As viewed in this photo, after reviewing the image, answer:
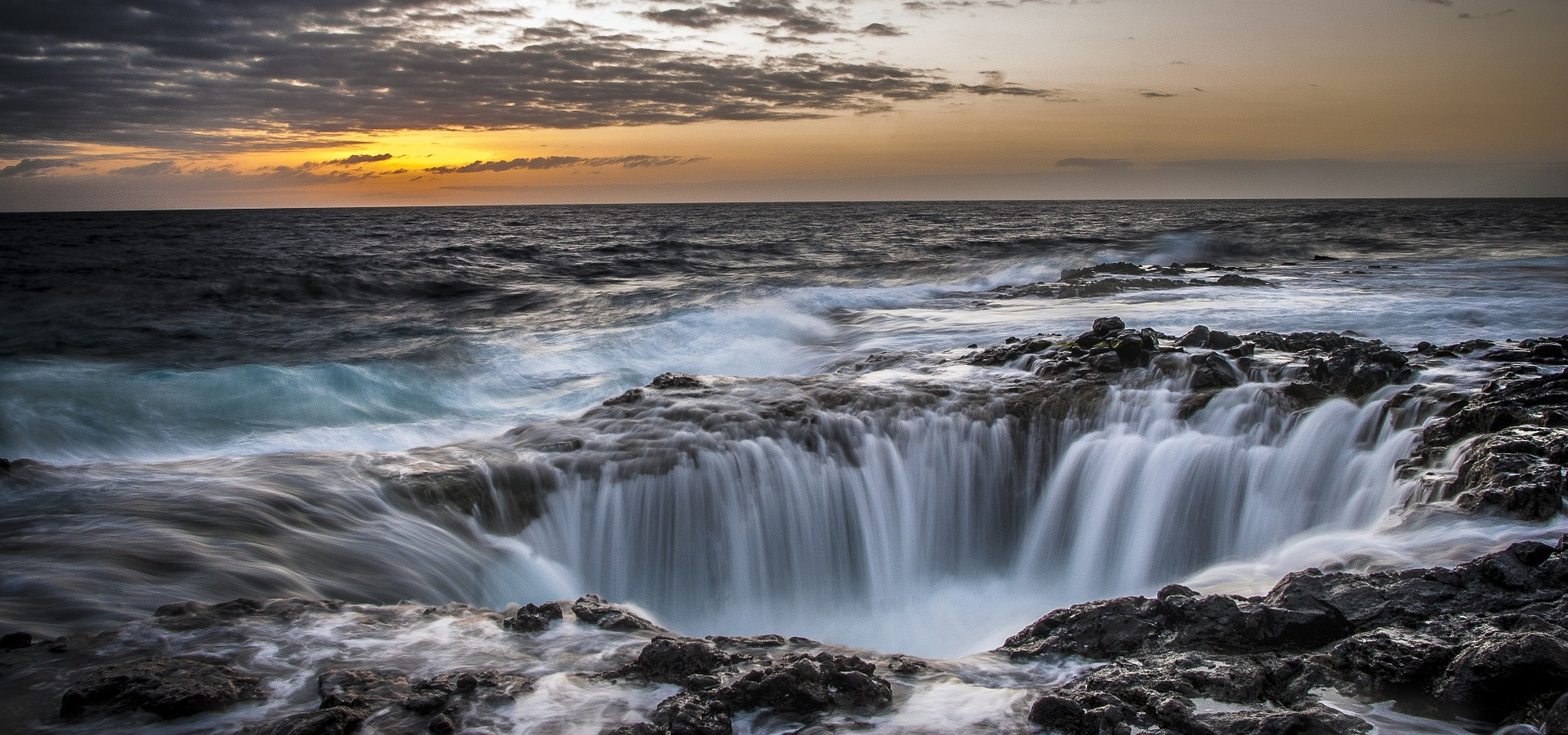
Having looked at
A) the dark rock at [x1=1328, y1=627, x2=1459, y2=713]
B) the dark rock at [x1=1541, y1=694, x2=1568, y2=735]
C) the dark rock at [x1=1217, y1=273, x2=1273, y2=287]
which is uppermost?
the dark rock at [x1=1217, y1=273, x2=1273, y2=287]

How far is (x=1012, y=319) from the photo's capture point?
15.3m

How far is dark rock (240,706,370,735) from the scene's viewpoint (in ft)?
9.96

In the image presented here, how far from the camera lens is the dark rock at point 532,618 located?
4230 mm

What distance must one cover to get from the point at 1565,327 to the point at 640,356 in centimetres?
1438

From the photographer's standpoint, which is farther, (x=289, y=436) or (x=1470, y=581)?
(x=289, y=436)

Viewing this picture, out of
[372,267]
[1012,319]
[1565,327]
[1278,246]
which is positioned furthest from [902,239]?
[1565,327]

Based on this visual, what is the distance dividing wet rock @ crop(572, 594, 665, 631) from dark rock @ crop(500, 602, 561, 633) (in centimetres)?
12

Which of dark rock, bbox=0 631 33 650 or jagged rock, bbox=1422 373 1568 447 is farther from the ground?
jagged rock, bbox=1422 373 1568 447

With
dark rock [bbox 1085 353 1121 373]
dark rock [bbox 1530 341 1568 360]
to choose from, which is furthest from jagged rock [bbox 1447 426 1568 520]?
dark rock [bbox 1530 341 1568 360]

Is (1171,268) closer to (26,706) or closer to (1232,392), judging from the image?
(1232,392)

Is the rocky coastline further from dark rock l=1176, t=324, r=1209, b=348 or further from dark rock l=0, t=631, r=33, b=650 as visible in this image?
dark rock l=1176, t=324, r=1209, b=348

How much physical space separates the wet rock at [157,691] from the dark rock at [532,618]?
110cm

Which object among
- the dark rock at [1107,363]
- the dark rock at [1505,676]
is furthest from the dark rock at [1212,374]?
the dark rock at [1505,676]

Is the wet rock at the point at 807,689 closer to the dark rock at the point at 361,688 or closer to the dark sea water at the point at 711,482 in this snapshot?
the dark sea water at the point at 711,482
